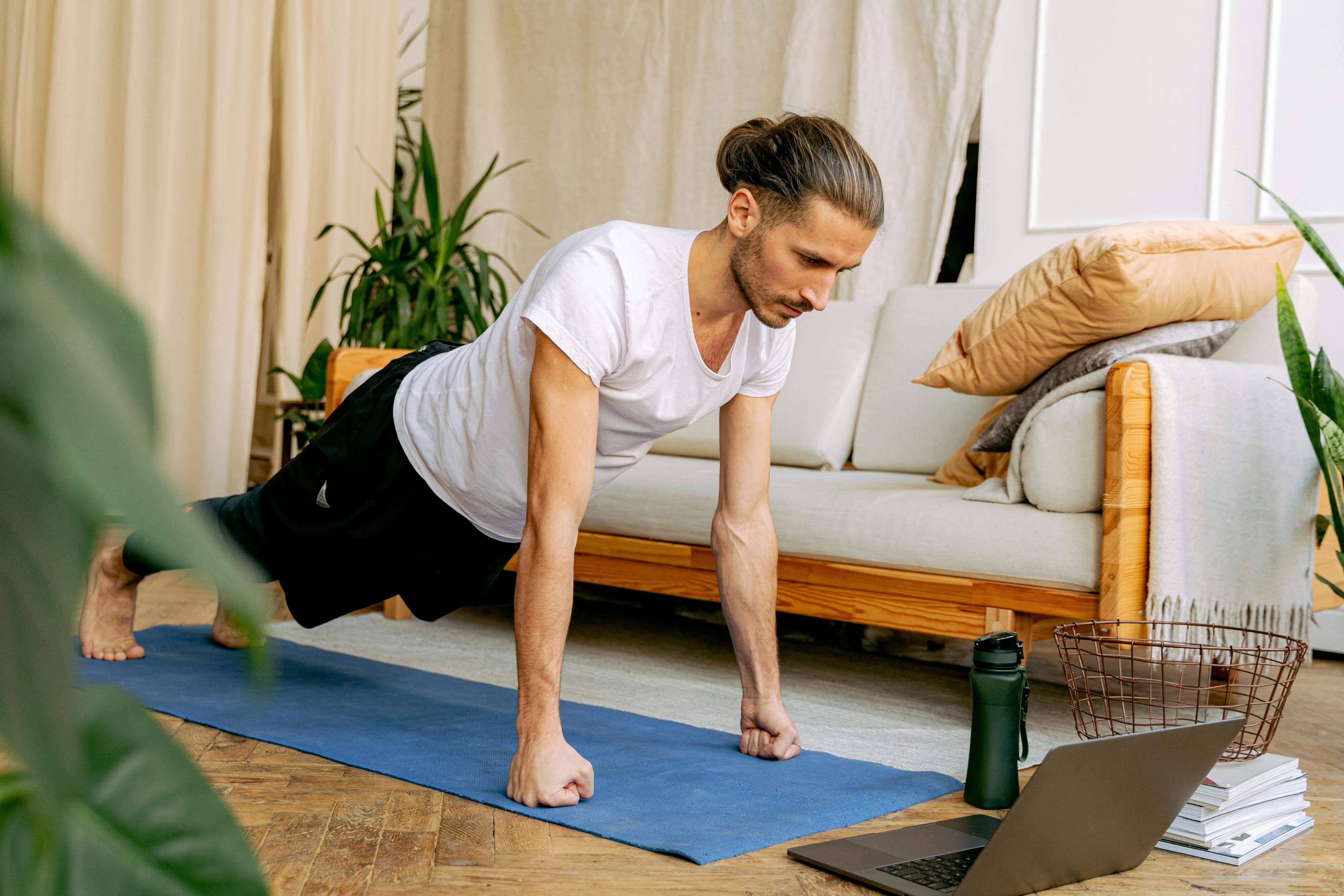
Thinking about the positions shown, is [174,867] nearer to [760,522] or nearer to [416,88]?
[760,522]

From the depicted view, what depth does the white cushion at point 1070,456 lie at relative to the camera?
1.94 m

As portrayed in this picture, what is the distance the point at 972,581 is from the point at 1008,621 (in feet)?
0.30

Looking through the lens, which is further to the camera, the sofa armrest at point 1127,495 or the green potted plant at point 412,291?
the green potted plant at point 412,291

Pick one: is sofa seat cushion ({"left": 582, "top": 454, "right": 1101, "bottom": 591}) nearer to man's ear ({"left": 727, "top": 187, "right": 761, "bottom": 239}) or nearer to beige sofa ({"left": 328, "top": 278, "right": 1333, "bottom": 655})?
beige sofa ({"left": 328, "top": 278, "right": 1333, "bottom": 655})

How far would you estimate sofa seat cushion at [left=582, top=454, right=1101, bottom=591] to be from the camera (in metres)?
1.95

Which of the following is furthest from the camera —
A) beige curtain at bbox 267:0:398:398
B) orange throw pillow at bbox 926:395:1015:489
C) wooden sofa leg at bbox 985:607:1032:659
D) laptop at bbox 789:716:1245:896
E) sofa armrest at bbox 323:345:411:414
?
beige curtain at bbox 267:0:398:398

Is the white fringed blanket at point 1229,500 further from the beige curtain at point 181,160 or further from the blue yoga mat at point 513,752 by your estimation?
the beige curtain at point 181,160

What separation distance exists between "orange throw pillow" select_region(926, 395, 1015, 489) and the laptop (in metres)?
1.01

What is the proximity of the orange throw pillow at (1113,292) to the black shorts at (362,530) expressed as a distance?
3.18 feet

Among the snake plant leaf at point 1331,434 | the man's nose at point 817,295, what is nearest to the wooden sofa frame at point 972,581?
the snake plant leaf at point 1331,434

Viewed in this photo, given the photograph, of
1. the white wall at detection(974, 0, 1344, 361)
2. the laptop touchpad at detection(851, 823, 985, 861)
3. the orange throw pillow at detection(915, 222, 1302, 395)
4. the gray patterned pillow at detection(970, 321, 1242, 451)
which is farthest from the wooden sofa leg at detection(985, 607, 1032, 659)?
the white wall at detection(974, 0, 1344, 361)

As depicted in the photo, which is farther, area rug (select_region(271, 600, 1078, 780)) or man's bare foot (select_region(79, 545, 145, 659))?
man's bare foot (select_region(79, 545, 145, 659))

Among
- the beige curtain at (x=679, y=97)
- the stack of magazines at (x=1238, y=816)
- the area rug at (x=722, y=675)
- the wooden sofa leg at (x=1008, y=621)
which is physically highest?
the beige curtain at (x=679, y=97)

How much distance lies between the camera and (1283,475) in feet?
6.70
